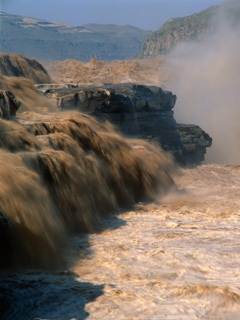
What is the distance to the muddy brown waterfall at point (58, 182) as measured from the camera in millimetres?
5645

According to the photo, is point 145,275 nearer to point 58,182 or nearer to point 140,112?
point 58,182

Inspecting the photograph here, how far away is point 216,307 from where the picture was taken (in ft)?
14.3

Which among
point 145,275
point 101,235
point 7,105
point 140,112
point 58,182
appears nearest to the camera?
point 145,275

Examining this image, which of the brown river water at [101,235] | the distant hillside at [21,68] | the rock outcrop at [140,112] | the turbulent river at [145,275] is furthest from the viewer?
the distant hillside at [21,68]

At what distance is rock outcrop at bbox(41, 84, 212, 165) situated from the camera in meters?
12.9

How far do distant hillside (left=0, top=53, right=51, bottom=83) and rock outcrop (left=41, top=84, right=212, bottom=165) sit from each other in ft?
6.99

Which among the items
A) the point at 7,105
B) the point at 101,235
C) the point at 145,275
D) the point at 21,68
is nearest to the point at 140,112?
the point at 21,68

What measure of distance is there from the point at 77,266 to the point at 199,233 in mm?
1686

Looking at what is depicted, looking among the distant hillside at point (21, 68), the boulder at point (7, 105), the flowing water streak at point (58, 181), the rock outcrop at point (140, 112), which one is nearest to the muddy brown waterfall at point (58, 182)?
the flowing water streak at point (58, 181)

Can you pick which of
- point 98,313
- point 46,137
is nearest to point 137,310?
point 98,313

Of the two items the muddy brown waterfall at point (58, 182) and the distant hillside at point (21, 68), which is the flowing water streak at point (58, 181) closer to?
the muddy brown waterfall at point (58, 182)

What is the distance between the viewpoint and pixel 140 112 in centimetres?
1517

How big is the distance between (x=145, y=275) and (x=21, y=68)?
12.0 metres

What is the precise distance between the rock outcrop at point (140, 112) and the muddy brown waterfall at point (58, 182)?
4.64 feet
